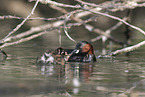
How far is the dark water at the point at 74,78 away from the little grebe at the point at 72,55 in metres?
0.17

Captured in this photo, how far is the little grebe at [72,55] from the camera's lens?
6541mm

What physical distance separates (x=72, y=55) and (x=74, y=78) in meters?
1.52

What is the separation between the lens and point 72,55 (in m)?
6.71

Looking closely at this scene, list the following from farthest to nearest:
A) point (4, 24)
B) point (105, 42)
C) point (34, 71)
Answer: point (4, 24)
point (105, 42)
point (34, 71)

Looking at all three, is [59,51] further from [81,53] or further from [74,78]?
[74,78]

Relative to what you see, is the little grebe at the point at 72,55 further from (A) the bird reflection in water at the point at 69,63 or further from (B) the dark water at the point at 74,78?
(B) the dark water at the point at 74,78

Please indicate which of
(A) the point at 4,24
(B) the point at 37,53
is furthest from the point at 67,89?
(A) the point at 4,24

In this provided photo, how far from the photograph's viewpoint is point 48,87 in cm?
478

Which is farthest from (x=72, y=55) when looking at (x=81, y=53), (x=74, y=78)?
(x=74, y=78)

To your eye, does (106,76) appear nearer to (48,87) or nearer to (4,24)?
(48,87)

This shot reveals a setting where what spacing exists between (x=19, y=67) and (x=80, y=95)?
1.96 m

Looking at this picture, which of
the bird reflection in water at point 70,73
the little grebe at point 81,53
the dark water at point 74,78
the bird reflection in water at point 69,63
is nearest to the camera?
the dark water at point 74,78

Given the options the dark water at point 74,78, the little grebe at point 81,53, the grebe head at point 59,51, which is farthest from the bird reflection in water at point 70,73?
the grebe head at point 59,51

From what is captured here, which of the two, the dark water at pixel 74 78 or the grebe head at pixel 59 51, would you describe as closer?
the dark water at pixel 74 78
